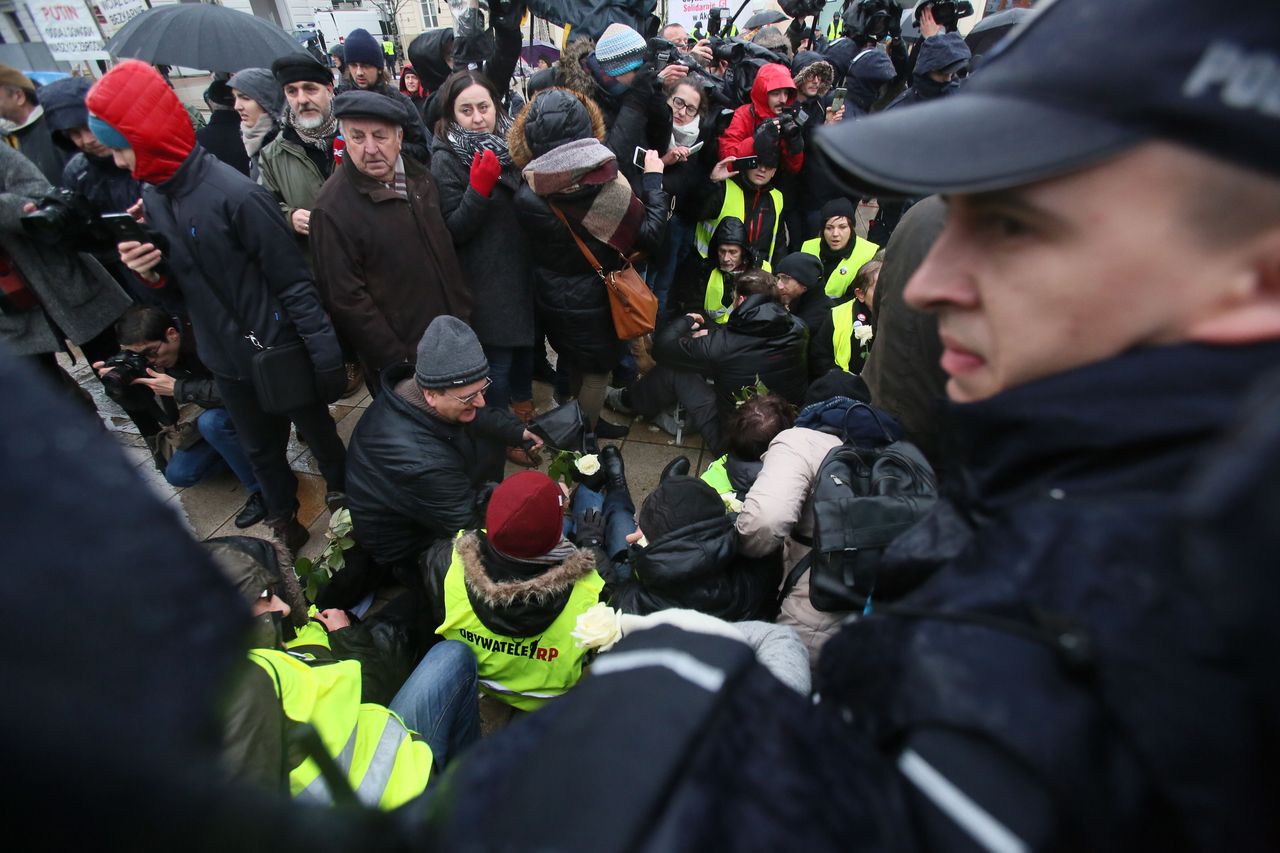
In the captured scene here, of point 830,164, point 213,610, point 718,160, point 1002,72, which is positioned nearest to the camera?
point 213,610

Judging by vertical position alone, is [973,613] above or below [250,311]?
above

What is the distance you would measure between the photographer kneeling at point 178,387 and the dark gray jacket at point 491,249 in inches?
61.3

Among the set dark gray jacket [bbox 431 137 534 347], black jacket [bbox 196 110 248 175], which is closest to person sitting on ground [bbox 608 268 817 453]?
dark gray jacket [bbox 431 137 534 347]

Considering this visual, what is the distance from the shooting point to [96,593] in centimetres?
35

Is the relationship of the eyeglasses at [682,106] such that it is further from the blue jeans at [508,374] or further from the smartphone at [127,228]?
the smartphone at [127,228]

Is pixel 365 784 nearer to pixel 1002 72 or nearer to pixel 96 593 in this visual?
pixel 96 593

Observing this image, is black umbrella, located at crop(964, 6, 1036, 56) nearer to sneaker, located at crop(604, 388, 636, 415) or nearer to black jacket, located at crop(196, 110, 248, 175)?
sneaker, located at crop(604, 388, 636, 415)

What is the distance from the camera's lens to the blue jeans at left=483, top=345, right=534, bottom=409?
13.1 feet

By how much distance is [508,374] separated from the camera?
4137 mm

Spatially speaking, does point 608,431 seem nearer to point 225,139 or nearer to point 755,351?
point 755,351

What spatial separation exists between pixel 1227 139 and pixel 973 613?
42cm

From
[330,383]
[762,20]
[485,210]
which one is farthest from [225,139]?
[762,20]

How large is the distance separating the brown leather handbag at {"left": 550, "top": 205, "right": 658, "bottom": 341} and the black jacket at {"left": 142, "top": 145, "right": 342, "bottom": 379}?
148cm

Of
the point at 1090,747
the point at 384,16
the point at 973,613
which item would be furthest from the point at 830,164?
the point at 384,16
